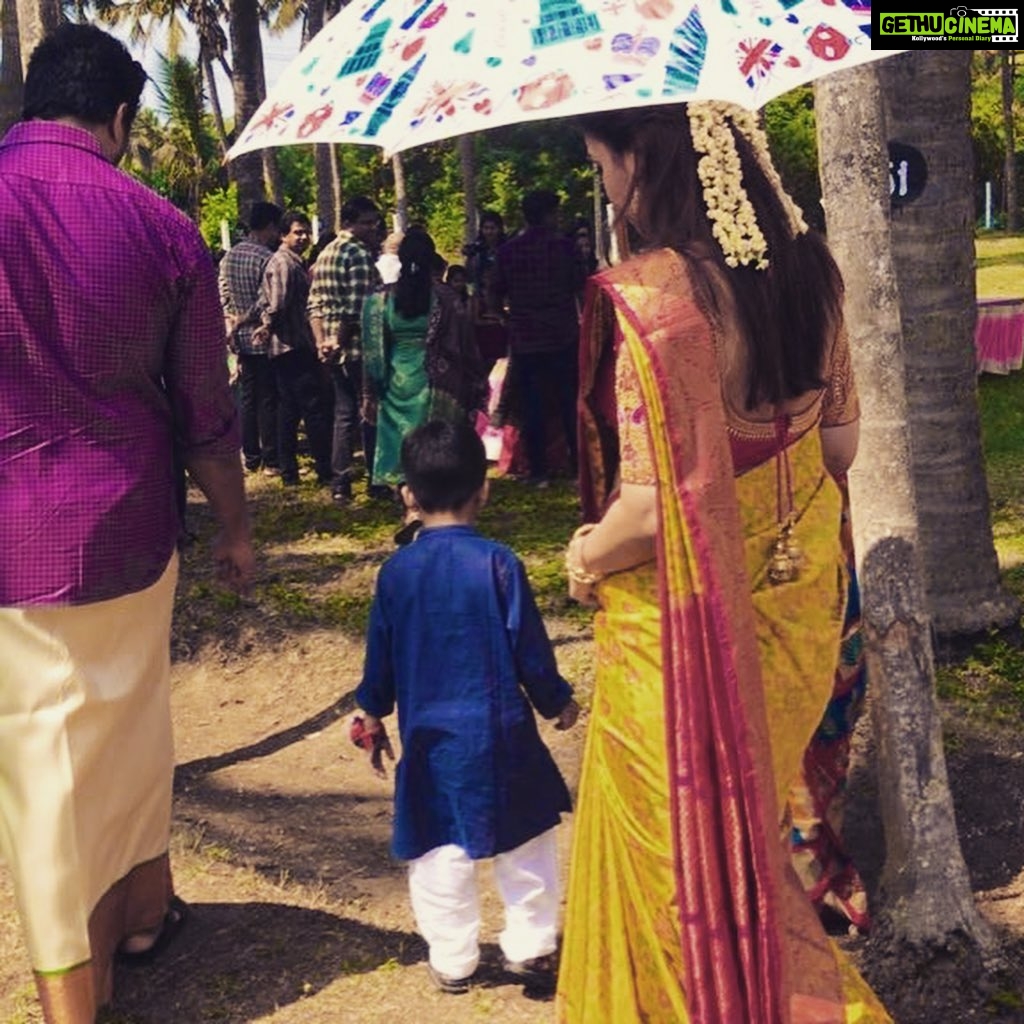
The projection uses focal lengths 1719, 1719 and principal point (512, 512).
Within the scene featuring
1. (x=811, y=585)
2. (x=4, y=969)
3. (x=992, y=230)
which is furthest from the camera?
(x=992, y=230)

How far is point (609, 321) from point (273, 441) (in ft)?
28.6

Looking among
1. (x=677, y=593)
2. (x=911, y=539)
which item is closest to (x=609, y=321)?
(x=677, y=593)

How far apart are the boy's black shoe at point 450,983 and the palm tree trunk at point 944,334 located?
2741mm

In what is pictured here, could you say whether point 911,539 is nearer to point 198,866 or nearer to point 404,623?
point 404,623

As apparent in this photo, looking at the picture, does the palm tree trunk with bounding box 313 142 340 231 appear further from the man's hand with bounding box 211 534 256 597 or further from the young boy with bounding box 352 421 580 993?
the young boy with bounding box 352 421 580 993

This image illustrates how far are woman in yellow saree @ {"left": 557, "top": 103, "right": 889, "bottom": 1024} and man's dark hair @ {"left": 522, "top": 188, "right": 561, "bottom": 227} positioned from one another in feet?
23.2

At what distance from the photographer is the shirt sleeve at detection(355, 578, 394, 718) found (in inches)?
153

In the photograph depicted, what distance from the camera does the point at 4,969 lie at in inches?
168

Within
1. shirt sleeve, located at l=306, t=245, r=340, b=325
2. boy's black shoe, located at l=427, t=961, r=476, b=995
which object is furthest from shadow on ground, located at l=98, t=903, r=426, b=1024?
shirt sleeve, located at l=306, t=245, r=340, b=325

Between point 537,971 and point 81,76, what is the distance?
2252mm

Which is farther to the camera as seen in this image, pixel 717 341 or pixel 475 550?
pixel 475 550

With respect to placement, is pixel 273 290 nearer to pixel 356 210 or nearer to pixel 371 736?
pixel 356 210

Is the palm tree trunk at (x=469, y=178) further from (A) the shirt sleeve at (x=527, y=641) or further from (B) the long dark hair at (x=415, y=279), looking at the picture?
(A) the shirt sleeve at (x=527, y=641)

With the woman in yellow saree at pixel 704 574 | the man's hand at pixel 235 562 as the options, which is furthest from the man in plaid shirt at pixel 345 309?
the woman in yellow saree at pixel 704 574
